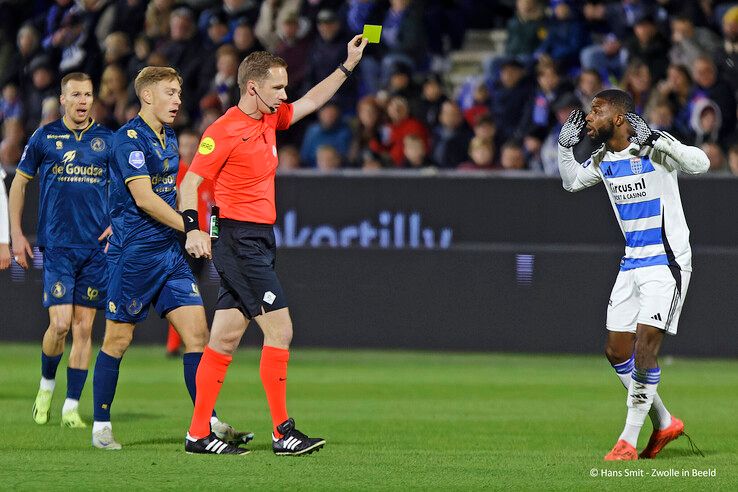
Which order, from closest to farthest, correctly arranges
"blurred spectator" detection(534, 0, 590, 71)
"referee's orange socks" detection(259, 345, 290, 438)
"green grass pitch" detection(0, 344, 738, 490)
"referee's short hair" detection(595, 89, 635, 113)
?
"green grass pitch" detection(0, 344, 738, 490) < "referee's orange socks" detection(259, 345, 290, 438) < "referee's short hair" detection(595, 89, 635, 113) < "blurred spectator" detection(534, 0, 590, 71)

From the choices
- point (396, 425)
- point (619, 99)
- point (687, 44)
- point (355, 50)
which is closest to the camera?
point (619, 99)

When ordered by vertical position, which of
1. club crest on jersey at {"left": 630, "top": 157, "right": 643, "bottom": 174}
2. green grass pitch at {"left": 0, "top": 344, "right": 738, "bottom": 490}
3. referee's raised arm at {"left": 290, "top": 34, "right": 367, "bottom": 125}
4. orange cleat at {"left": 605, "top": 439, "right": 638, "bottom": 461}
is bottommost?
green grass pitch at {"left": 0, "top": 344, "right": 738, "bottom": 490}

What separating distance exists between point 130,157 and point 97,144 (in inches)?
68.8

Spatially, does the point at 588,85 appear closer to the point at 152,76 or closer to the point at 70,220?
the point at 70,220

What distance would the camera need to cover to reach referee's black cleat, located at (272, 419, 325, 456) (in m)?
9.20

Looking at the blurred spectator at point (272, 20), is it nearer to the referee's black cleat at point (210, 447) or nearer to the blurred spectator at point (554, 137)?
the blurred spectator at point (554, 137)

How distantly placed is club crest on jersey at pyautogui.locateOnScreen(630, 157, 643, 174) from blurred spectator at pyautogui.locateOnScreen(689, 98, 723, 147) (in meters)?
8.44

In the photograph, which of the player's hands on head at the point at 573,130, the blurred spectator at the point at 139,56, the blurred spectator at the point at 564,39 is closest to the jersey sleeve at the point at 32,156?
the player's hands on head at the point at 573,130

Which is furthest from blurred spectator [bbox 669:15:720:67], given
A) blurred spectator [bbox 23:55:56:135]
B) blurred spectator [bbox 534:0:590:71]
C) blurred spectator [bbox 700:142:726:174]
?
blurred spectator [bbox 23:55:56:135]

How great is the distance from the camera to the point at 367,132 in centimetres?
1906

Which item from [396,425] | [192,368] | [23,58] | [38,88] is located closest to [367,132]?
[38,88]

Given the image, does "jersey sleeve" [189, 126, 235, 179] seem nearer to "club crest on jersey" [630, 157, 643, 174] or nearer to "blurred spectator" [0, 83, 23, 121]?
"club crest on jersey" [630, 157, 643, 174]

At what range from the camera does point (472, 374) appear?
50.2 feet

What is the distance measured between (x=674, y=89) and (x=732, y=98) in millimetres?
666
